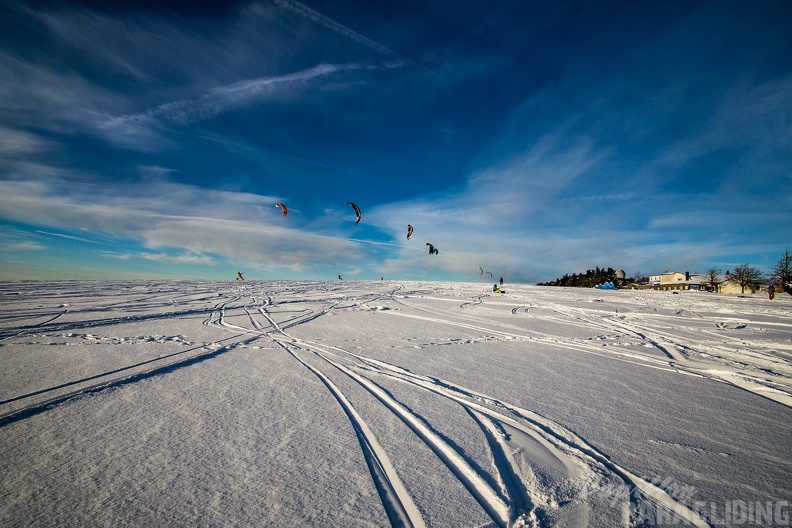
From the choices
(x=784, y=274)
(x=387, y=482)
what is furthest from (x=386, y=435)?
(x=784, y=274)

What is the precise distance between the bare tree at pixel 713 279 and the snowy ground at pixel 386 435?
233ft

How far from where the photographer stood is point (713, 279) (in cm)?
6147

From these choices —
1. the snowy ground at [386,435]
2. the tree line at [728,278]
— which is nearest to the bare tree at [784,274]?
the tree line at [728,278]

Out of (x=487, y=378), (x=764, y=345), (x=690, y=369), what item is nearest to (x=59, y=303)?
(x=487, y=378)

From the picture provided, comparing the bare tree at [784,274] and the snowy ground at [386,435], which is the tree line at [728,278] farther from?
the snowy ground at [386,435]

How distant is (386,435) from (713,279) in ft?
279

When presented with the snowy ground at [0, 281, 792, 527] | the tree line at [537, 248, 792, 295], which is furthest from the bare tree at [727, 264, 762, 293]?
the snowy ground at [0, 281, 792, 527]

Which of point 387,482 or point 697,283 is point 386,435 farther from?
point 697,283

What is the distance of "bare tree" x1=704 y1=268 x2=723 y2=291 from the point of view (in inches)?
2263

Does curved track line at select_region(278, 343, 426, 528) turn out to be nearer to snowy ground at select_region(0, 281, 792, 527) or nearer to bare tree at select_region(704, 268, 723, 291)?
snowy ground at select_region(0, 281, 792, 527)

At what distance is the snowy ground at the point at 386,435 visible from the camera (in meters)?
2.38

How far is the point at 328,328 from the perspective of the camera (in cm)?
993

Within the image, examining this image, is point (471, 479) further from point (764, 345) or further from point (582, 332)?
point (764, 345)

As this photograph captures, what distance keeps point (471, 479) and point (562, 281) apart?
261 ft
